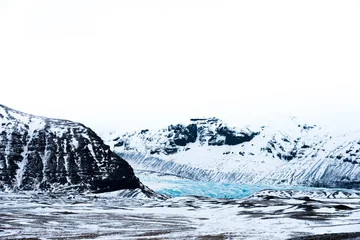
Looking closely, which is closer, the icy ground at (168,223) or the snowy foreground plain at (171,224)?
the snowy foreground plain at (171,224)

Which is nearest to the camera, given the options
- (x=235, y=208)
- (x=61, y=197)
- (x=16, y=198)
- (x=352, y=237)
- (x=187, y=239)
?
(x=352, y=237)

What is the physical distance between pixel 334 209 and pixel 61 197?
370 feet

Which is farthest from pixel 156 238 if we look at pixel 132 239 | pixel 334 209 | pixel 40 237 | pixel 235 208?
pixel 235 208

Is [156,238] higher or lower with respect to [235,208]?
higher

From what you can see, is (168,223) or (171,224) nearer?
(171,224)

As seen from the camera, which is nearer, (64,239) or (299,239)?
(299,239)

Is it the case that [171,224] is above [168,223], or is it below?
above

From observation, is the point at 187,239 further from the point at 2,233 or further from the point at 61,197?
the point at 61,197

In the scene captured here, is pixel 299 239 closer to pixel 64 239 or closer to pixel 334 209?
pixel 64 239

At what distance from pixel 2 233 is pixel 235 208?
310 feet

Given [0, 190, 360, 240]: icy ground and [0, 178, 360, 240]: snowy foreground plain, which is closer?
[0, 178, 360, 240]: snowy foreground plain

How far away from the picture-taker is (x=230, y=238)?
5566 cm

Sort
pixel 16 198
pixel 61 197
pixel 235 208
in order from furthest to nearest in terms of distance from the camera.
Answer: pixel 61 197 < pixel 16 198 < pixel 235 208

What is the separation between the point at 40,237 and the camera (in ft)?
199
